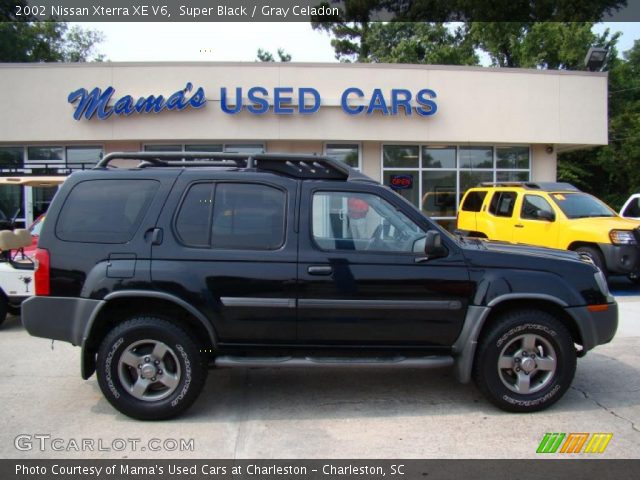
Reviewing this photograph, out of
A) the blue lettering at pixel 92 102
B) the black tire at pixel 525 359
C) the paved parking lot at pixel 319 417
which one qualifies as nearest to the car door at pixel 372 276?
the black tire at pixel 525 359

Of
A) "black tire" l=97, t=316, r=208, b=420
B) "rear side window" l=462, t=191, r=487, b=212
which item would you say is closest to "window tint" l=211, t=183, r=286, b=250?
"black tire" l=97, t=316, r=208, b=420

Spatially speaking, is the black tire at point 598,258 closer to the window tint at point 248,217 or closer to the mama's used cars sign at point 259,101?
the mama's used cars sign at point 259,101

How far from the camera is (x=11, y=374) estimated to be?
5441mm

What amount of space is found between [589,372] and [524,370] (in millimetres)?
1622

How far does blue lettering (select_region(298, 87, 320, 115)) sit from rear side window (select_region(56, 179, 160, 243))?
1057 cm

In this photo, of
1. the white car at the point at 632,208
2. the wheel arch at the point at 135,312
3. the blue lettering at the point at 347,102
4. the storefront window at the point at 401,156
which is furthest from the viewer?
the storefront window at the point at 401,156

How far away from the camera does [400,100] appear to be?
1481 cm

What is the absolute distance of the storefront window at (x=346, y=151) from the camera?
1548 centimetres

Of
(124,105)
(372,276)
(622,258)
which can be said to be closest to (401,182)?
(622,258)

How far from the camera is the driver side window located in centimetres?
432

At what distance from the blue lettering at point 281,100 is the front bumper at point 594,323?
1129cm

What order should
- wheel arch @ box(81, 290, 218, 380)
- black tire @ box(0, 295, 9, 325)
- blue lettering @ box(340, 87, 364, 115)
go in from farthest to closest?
1. blue lettering @ box(340, 87, 364, 115)
2. black tire @ box(0, 295, 9, 325)
3. wheel arch @ box(81, 290, 218, 380)

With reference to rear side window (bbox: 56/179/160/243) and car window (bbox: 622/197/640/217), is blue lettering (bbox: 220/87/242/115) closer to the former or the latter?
car window (bbox: 622/197/640/217)

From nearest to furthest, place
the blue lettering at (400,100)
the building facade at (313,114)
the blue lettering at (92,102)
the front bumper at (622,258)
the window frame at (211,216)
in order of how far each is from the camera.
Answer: the window frame at (211,216), the front bumper at (622,258), the blue lettering at (92,102), the building facade at (313,114), the blue lettering at (400,100)
